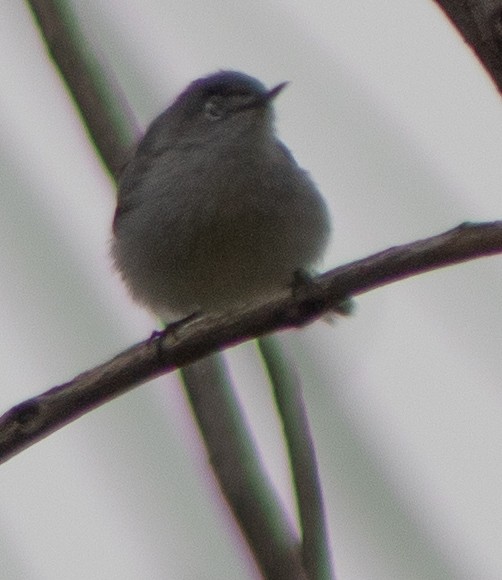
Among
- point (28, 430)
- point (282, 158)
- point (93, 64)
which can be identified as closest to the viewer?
point (28, 430)

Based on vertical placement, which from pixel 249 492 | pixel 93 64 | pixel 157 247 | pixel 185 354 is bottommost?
pixel 249 492

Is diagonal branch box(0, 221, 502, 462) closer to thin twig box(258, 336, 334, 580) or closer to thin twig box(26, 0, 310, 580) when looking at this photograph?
thin twig box(26, 0, 310, 580)

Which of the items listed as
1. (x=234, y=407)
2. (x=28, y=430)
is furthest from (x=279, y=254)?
(x=28, y=430)

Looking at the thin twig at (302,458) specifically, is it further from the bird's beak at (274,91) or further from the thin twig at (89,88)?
the bird's beak at (274,91)

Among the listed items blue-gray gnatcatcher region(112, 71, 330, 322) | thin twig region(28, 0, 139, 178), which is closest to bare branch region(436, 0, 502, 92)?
thin twig region(28, 0, 139, 178)

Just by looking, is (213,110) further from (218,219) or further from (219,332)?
(219,332)

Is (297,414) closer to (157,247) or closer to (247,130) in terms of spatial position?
(157,247)
